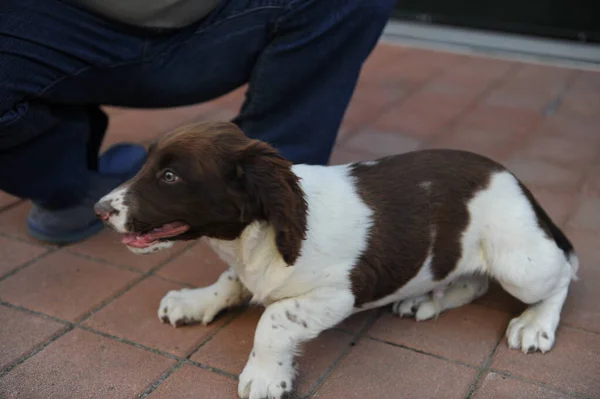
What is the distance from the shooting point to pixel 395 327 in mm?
3324

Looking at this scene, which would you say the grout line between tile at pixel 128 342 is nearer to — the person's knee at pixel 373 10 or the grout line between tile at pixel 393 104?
the person's knee at pixel 373 10

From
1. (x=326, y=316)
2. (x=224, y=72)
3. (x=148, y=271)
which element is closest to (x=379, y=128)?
(x=224, y=72)

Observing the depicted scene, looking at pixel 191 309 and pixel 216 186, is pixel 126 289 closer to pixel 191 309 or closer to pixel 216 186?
pixel 191 309

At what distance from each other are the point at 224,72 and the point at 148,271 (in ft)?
3.30

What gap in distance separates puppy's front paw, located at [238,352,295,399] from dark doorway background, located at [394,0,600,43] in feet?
16.0

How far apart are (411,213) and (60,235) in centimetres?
185

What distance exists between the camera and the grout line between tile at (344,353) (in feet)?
9.68

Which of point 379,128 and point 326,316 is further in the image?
point 379,128

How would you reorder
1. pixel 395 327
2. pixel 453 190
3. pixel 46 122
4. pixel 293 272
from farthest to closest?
pixel 46 122 < pixel 395 327 < pixel 453 190 < pixel 293 272

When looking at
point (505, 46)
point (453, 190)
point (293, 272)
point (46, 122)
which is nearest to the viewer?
point (293, 272)


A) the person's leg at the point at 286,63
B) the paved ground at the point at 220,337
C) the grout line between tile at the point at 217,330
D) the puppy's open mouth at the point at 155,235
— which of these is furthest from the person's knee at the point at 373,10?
the puppy's open mouth at the point at 155,235

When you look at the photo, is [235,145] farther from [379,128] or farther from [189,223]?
[379,128]

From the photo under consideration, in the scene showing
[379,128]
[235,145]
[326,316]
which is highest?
[235,145]

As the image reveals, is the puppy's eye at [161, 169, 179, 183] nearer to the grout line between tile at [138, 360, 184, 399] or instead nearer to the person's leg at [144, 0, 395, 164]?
the grout line between tile at [138, 360, 184, 399]
